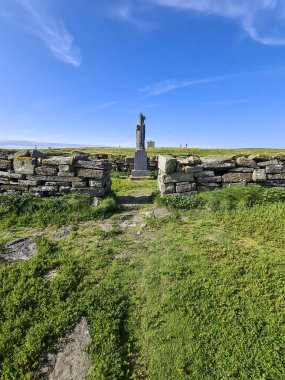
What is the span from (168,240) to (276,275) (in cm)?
224

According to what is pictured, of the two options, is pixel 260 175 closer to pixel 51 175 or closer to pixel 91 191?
pixel 91 191

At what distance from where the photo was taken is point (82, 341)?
11.4 feet

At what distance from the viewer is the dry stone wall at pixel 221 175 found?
8195 mm

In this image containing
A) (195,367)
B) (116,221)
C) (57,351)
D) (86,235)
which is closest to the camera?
(195,367)

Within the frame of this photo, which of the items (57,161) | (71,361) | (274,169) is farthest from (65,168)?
(274,169)

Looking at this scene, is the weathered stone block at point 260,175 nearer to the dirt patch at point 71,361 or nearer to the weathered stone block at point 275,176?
the weathered stone block at point 275,176

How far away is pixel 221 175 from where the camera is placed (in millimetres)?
8586

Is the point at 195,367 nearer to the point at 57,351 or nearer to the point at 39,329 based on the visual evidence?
the point at 57,351

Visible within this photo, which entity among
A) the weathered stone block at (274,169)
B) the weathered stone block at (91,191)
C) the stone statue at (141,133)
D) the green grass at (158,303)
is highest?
the stone statue at (141,133)

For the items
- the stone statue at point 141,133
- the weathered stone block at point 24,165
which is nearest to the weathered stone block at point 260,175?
the weathered stone block at point 24,165

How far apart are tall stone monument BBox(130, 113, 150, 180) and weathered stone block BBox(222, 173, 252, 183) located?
8.59 metres

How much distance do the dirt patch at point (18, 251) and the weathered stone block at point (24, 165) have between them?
9.24 ft

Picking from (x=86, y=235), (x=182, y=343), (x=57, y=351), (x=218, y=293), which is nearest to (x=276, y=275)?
(x=218, y=293)

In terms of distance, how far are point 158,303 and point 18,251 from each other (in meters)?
3.27
